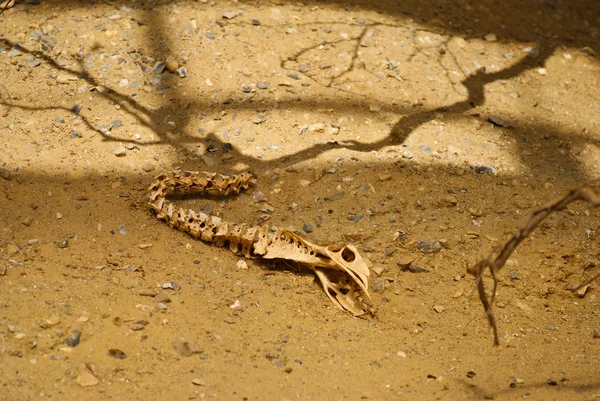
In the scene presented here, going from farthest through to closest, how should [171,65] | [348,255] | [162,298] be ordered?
1. [171,65]
2. [348,255]
3. [162,298]

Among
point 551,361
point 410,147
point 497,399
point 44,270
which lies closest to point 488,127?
point 410,147

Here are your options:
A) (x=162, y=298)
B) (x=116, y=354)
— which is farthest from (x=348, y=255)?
(x=116, y=354)

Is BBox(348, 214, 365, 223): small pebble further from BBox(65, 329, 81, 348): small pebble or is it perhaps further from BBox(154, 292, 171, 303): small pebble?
BBox(65, 329, 81, 348): small pebble

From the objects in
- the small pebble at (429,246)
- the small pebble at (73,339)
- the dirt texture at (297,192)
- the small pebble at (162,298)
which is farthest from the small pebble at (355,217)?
the small pebble at (73,339)

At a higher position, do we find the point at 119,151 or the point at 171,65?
the point at 171,65

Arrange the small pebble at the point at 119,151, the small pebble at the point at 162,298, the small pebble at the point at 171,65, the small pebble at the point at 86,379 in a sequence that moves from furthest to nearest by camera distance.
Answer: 1. the small pebble at the point at 171,65
2. the small pebble at the point at 119,151
3. the small pebble at the point at 162,298
4. the small pebble at the point at 86,379

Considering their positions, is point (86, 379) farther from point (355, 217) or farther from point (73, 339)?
point (355, 217)

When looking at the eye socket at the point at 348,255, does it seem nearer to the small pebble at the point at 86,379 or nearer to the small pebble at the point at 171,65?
the small pebble at the point at 86,379
